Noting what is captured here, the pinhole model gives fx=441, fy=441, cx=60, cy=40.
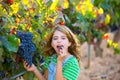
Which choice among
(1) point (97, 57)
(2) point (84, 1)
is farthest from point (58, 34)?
(1) point (97, 57)

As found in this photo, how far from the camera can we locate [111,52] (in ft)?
27.7

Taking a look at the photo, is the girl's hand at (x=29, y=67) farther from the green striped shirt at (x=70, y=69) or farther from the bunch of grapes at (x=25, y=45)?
the green striped shirt at (x=70, y=69)

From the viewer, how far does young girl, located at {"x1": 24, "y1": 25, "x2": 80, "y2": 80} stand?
3.36 m

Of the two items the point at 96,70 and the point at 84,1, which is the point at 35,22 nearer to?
the point at 84,1

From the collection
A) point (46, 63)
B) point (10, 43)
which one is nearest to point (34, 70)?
point (46, 63)

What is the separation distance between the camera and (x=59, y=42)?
11.0ft

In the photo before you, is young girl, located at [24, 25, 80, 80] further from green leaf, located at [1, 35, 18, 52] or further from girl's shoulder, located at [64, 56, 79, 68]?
green leaf, located at [1, 35, 18, 52]

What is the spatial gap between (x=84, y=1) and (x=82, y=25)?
0.91 feet

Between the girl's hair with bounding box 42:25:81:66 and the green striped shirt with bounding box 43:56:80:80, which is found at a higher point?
the girl's hair with bounding box 42:25:81:66

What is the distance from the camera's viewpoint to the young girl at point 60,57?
336 centimetres

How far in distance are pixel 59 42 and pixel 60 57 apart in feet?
0.38

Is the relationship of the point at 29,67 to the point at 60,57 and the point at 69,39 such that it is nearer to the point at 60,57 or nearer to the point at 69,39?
the point at 60,57

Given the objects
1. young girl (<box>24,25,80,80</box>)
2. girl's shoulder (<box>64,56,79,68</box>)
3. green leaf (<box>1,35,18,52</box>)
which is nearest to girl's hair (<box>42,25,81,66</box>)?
young girl (<box>24,25,80,80</box>)

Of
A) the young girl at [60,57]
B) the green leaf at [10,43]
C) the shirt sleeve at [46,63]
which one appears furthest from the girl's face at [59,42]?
the green leaf at [10,43]
